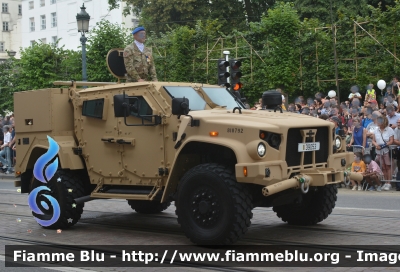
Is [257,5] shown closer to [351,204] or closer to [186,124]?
[351,204]

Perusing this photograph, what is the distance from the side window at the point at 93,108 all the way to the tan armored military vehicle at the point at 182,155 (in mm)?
17

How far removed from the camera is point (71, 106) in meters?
11.6

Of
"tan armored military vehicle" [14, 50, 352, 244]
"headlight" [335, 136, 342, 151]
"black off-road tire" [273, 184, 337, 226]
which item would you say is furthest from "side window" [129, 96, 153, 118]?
"headlight" [335, 136, 342, 151]

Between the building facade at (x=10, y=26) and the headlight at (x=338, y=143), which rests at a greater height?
the building facade at (x=10, y=26)

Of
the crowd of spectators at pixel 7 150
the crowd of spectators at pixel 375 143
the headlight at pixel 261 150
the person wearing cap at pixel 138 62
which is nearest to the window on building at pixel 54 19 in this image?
the crowd of spectators at pixel 7 150

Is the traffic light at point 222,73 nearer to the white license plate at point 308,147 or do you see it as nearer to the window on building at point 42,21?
the white license plate at point 308,147

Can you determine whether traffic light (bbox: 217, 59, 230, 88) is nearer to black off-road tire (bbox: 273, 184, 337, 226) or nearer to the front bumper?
black off-road tire (bbox: 273, 184, 337, 226)

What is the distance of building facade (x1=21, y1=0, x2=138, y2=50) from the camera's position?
70.5 meters

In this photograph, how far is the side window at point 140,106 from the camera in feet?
33.5

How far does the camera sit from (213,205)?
8883mm

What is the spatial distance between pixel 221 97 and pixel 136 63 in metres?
1.64

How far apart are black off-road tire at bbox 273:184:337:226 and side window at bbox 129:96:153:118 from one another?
8.00 ft

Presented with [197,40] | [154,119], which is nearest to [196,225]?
[154,119]

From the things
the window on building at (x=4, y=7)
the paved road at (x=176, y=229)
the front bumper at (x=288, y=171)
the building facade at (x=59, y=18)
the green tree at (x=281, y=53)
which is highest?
the window on building at (x=4, y=7)
